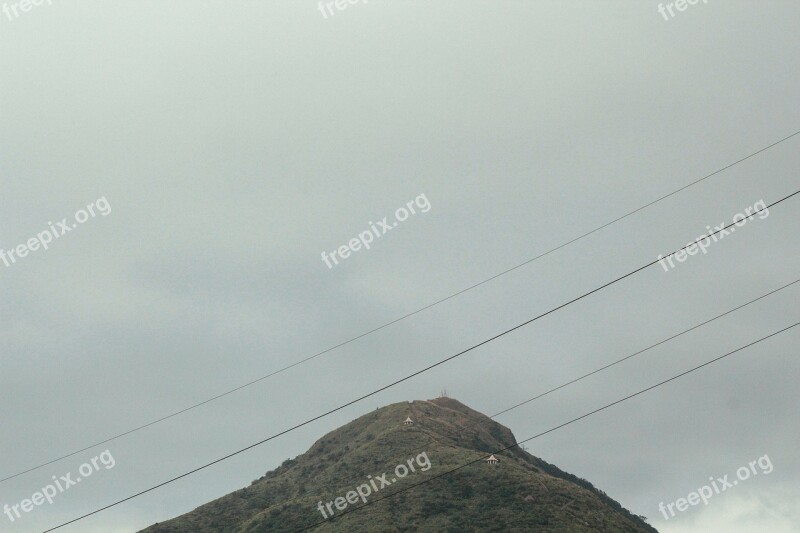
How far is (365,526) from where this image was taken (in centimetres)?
13025

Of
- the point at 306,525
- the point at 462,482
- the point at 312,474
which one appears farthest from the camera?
the point at 312,474

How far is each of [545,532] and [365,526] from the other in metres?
27.4

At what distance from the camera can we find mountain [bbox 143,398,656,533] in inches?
5305

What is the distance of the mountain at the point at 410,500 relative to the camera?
442 feet

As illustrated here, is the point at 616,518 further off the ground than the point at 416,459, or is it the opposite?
the point at 416,459

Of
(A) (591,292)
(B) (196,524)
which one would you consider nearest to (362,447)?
(B) (196,524)

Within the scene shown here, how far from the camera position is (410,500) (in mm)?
142750

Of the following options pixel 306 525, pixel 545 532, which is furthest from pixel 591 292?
pixel 306 525

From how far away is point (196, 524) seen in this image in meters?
161

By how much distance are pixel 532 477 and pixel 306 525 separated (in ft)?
141

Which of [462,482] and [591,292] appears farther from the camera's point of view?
[462,482]

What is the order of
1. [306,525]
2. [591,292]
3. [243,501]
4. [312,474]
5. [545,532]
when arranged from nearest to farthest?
[591,292] → [545,532] → [306,525] → [243,501] → [312,474]

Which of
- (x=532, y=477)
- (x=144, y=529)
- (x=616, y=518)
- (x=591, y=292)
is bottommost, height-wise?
(x=616, y=518)

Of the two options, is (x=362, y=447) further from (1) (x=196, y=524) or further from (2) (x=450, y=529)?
(2) (x=450, y=529)
